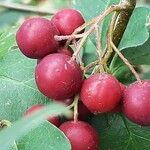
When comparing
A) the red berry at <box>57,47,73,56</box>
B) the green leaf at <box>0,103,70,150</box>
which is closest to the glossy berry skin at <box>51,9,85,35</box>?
the red berry at <box>57,47,73,56</box>

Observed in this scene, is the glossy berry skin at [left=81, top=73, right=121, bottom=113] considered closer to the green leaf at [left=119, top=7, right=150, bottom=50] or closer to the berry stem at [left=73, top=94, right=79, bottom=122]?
the berry stem at [left=73, top=94, right=79, bottom=122]

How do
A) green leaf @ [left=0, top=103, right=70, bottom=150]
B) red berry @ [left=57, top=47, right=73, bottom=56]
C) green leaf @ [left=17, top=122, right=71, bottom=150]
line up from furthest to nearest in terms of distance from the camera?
red berry @ [left=57, top=47, right=73, bottom=56] < green leaf @ [left=17, top=122, right=71, bottom=150] < green leaf @ [left=0, top=103, right=70, bottom=150]

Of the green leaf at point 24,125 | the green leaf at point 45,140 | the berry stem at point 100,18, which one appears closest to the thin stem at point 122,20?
the berry stem at point 100,18

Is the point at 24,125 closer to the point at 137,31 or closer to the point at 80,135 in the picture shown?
the point at 80,135

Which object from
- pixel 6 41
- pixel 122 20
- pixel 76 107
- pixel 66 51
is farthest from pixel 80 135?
pixel 6 41

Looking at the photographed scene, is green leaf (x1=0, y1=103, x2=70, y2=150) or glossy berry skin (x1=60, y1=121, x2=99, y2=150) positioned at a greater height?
green leaf (x1=0, y1=103, x2=70, y2=150)

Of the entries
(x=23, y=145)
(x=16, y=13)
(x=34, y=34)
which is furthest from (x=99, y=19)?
(x=16, y=13)

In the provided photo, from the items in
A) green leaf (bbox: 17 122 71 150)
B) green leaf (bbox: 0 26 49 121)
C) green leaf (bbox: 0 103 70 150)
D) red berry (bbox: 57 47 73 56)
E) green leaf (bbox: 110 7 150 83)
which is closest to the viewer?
green leaf (bbox: 0 103 70 150)
